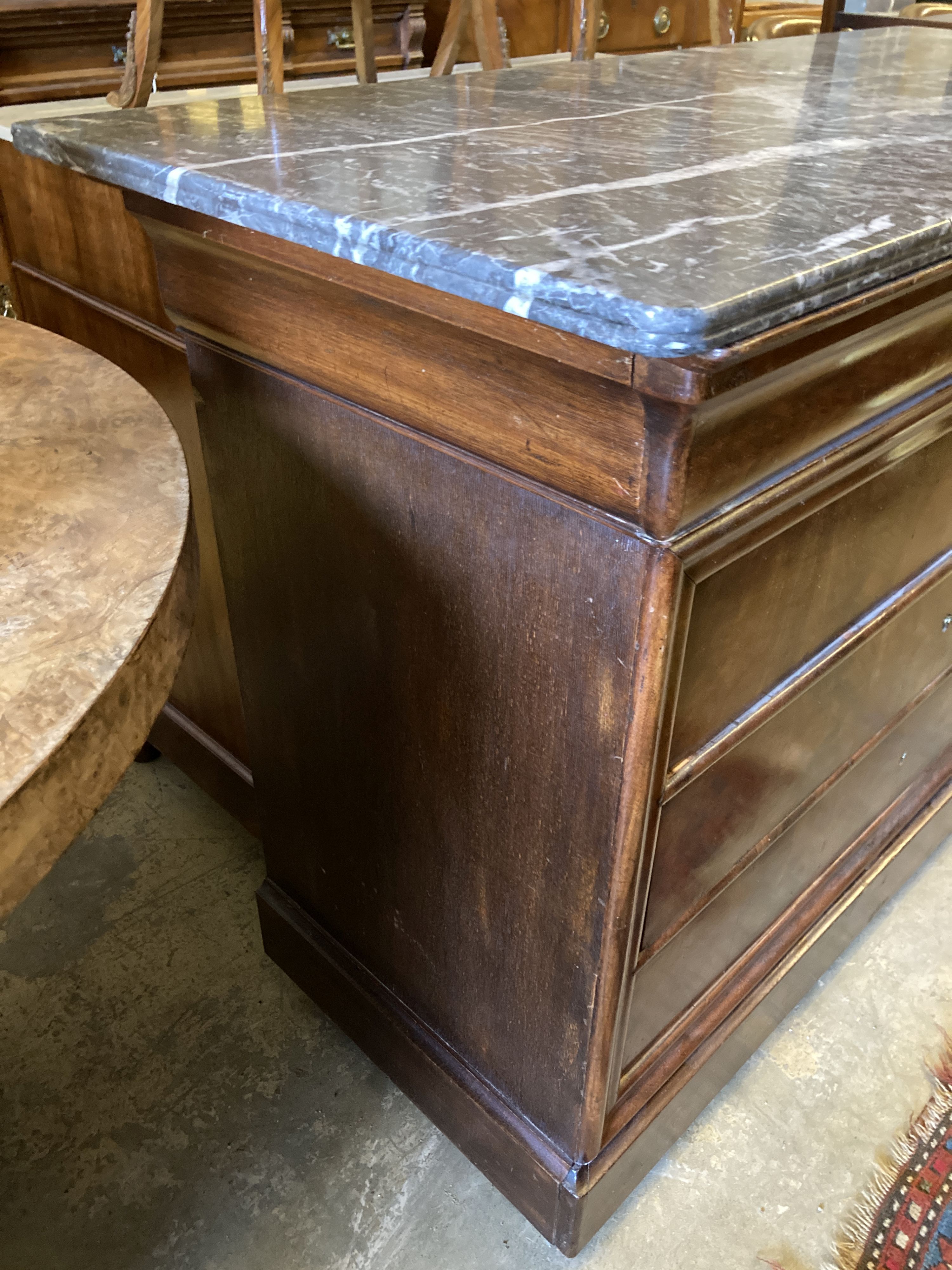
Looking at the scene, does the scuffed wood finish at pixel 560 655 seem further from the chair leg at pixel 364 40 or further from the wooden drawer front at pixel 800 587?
the chair leg at pixel 364 40

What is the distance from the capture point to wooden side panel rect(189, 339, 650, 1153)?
692 millimetres

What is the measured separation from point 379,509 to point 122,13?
1.41m

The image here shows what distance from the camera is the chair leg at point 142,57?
1116 mm

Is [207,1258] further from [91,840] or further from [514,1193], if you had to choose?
[91,840]

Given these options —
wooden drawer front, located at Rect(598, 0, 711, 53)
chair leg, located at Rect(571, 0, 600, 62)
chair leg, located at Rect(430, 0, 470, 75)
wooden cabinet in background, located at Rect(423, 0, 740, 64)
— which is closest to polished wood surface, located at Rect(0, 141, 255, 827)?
chair leg, located at Rect(430, 0, 470, 75)

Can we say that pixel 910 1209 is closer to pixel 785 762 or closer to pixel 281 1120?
pixel 785 762

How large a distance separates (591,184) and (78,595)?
47 cm

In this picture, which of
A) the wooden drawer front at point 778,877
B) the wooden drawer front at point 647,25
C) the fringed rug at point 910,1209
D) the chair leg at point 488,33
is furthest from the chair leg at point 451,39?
the fringed rug at point 910,1209

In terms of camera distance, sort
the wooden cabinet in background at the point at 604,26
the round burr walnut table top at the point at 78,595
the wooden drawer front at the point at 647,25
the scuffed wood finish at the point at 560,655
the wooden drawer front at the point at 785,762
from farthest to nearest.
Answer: the wooden drawer front at the point at 647,25
the wooden cabinet in background at the point at 604,26
the wooden drawer front at the point at 785,762
the scuffed wood finish at the point at 560,655
the round burr walnut table top at the point at 78,595

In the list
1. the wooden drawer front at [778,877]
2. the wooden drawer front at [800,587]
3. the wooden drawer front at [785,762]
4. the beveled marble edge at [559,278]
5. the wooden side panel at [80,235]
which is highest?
the beveled marble edge at [559,278]

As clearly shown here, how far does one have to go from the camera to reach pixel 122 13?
1664 mm

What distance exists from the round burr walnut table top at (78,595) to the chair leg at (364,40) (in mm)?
900

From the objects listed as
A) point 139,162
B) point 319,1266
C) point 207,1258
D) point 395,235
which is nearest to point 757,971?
point 319,1266

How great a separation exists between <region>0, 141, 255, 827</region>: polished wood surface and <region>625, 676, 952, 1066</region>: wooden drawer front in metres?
0.61
